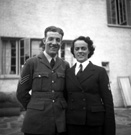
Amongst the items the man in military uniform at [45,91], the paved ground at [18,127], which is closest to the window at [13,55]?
the paved ground at [18,127]

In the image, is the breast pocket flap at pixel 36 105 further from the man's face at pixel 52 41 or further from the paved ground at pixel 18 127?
the paved ground at pixel 18 127

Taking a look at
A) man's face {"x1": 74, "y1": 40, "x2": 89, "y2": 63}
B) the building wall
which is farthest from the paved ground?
man's face {"x1": 74, "y1": 40, "x2": 89, "y2": 63}

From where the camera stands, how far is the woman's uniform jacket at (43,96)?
2219 millimetres

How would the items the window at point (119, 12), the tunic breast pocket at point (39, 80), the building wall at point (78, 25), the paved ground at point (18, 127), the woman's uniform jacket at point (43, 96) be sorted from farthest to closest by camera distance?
the window at point (119, 12), the building wall at point (78, 25), the paved ground at point (18, 127), the tunic breast pocket at point (39, 80), the woman's uniform jacket at point (43, 96)

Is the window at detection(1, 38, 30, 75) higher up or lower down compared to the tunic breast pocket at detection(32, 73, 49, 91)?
higher up

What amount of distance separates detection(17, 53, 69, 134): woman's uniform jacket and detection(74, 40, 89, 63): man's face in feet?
0.88

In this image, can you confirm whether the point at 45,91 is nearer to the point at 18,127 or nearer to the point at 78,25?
the point at 18,127

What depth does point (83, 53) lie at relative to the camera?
250 cm

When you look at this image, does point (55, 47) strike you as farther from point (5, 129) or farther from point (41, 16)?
point (41, 16)

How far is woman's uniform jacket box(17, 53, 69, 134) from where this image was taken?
7.28 feet

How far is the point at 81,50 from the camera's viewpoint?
8.22ft

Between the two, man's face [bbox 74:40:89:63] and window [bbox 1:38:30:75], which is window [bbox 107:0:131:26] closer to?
window [bbox 1:38:30:75]

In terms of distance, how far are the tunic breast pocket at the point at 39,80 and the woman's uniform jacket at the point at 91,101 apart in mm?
308

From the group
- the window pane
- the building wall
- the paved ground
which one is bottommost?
the paved ground
